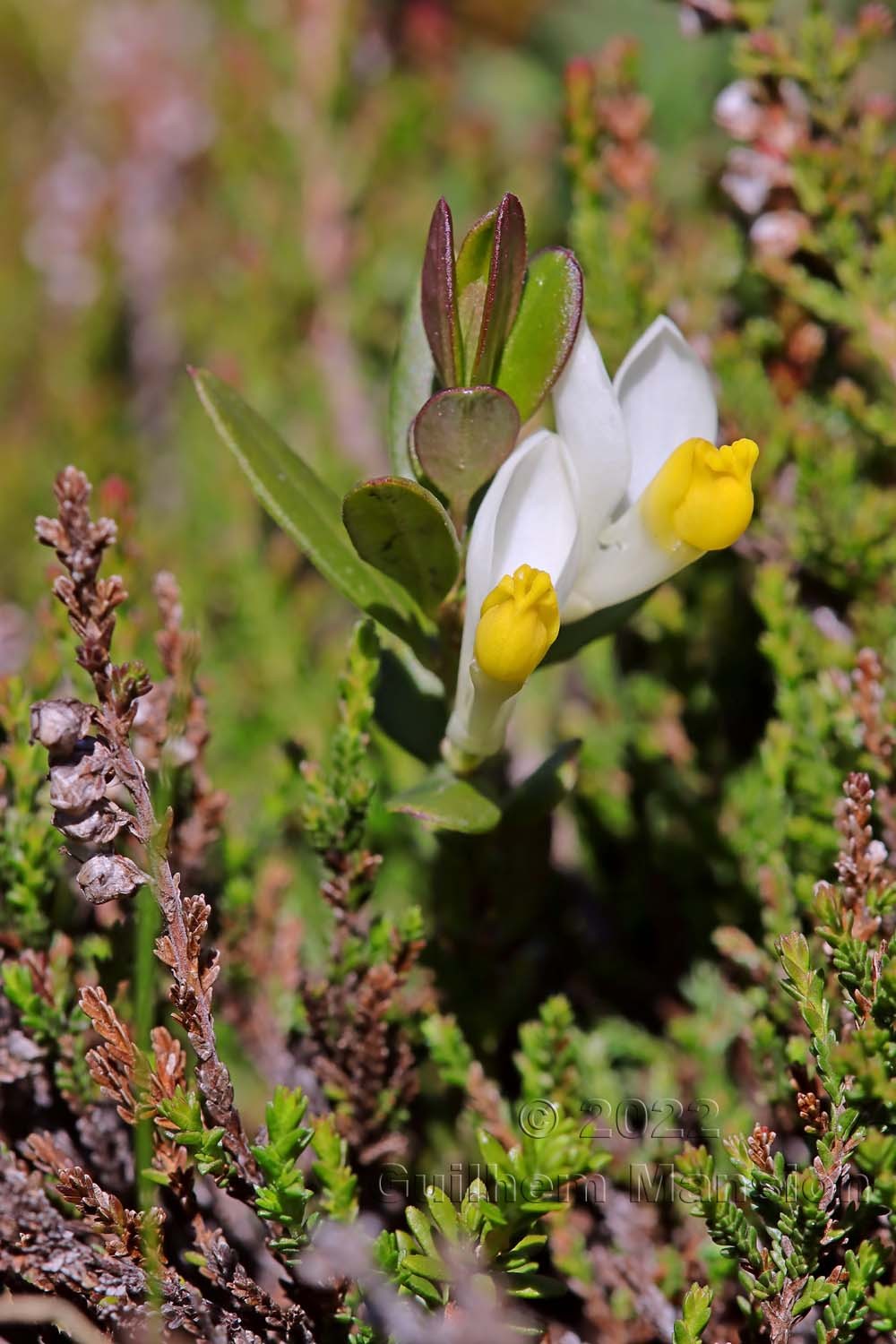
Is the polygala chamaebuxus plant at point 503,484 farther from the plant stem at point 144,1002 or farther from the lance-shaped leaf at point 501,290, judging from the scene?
the plant stem at point 144,1002

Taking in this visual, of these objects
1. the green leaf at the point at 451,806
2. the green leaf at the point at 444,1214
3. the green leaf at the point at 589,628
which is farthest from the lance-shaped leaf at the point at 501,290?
the green leaf at the point at 444,1214

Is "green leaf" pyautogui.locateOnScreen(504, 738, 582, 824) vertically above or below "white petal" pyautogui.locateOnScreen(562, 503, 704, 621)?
below

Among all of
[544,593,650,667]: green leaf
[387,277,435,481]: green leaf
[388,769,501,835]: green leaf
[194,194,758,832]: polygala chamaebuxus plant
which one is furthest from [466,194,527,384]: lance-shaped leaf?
[388,769,501,835]: green leaf

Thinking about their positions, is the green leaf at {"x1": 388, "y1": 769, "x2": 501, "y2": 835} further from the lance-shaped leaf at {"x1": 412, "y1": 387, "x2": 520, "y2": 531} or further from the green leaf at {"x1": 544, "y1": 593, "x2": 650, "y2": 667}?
the lance-shaped leaf at {"x1": 412, "y1": 387, "x2": 520, "y2": 531}

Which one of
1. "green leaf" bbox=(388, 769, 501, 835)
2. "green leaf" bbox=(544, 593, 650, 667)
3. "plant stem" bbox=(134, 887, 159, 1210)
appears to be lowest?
"plant stem" bbox=(134, 887, 159, 1210)

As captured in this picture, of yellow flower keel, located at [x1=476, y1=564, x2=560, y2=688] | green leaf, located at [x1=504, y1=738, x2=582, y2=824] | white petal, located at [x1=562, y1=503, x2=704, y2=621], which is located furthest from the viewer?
green leaf, located at [x1=504, y1=738, x2=582, y2=824]

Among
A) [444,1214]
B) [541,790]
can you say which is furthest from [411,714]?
[444,1214]

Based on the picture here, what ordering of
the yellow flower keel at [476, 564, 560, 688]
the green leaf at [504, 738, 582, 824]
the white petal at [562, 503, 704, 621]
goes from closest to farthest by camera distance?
1. the yellow flower keel at [476, 564, 560, 688]
2. the white petal at [562, 503, 704, 621]
3. the green leaf at [504, 738, 582, 824]
